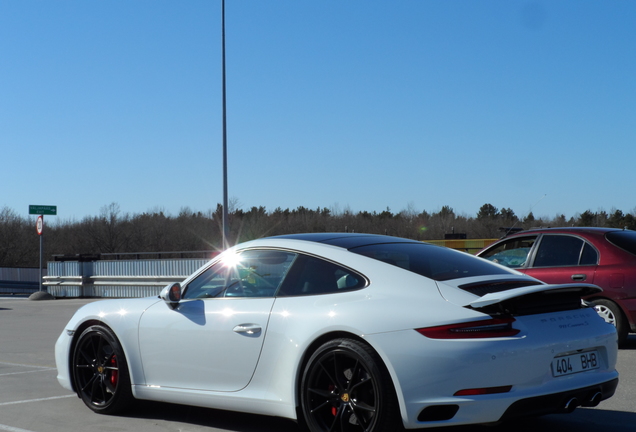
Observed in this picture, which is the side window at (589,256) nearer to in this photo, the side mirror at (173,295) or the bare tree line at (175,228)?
the side mirror at (173,295)

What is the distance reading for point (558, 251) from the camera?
9.48 m

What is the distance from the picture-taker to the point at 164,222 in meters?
83.5

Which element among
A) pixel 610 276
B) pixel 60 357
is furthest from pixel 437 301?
pixel 610 276

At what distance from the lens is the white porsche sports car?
13.3 feet

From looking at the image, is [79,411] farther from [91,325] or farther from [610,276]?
[610,276]

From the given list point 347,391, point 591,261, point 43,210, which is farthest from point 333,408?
point 43,210

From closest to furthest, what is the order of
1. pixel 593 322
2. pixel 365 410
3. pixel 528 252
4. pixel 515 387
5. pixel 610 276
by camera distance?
pixel 515 387
pixel 365 410
pixel 593 322
pixel 610 276
pixel 528 252

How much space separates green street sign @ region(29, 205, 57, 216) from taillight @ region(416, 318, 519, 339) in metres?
25.4

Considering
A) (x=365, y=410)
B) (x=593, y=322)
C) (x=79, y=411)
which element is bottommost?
(x=79, y=411)

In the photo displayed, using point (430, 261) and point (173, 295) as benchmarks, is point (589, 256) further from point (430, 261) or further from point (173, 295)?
point (173, 295)

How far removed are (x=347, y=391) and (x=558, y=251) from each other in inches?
233

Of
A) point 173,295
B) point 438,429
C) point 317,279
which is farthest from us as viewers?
point 173,295

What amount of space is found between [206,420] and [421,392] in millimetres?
2257

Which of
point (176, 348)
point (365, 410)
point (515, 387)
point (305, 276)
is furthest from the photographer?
point (176, 348)
